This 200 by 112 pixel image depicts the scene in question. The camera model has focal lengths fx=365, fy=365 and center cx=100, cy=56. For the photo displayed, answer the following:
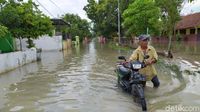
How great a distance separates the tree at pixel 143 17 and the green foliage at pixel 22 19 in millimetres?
14841

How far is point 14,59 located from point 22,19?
448 centimetres

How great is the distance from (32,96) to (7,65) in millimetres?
8253

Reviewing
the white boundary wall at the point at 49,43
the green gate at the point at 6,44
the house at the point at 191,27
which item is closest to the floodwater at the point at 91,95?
the green gate at the point at 6,44

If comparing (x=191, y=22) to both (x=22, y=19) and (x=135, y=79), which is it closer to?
(x=22, y=19)

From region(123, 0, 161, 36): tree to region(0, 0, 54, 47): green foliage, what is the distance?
14.8m

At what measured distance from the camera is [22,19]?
76.5ft

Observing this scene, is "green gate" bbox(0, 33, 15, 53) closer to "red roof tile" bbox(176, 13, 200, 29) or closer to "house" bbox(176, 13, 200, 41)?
"house" bbox(176, 13, 200, 41)

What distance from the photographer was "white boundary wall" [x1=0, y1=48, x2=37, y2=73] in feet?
56.8

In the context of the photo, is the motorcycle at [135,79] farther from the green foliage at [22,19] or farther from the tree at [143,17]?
the tree at [143,17]

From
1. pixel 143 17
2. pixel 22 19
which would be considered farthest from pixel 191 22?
pixel 22 19

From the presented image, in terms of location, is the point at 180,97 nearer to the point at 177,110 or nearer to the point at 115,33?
the point at 177,110

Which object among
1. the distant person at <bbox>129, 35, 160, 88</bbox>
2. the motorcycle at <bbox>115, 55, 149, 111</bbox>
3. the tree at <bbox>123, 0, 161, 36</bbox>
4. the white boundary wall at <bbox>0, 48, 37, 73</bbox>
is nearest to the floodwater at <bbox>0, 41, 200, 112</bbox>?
the motorcycle at <bbox>115, 55, 149, 111</bbox>

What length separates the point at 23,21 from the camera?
23500mm

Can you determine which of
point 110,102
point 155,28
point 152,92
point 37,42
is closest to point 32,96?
point 110,102
